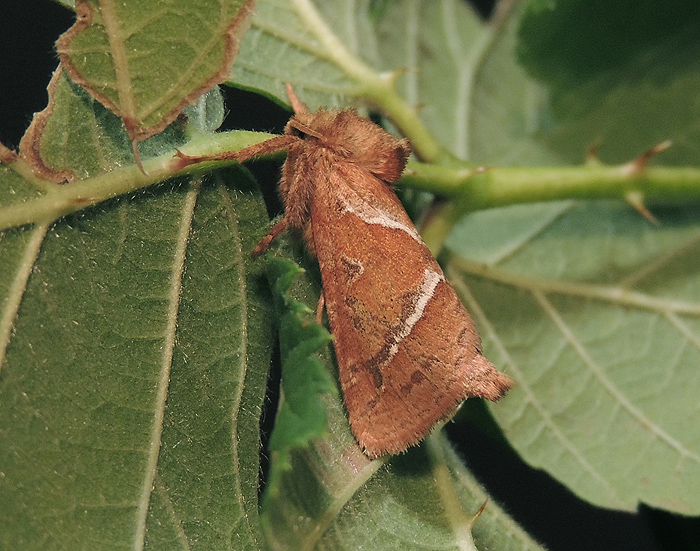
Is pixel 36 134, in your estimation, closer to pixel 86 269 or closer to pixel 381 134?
pixel 86 269

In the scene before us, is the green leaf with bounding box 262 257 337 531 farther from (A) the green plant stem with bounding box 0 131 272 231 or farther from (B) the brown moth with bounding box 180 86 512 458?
(A) the green plant stem with bounding box 0 131 272 231

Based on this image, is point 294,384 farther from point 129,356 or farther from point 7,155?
point 7,155

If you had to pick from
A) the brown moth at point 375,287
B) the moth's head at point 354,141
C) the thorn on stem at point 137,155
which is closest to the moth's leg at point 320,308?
the brown moth at point 375,287

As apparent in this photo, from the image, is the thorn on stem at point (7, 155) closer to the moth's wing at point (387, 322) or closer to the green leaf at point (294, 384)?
the green leaf at point (294, 384)

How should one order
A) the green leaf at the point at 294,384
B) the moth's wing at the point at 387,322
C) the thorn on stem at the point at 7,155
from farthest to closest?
the moth's wing at the point at 387,322 → the thorn on stem at the point at 7,155 → the green leaf at the point at 294,384

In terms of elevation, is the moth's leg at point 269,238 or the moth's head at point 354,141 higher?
the moth's head at point 354,141

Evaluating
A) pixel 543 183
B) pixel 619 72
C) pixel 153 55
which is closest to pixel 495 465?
pixel 543 183
